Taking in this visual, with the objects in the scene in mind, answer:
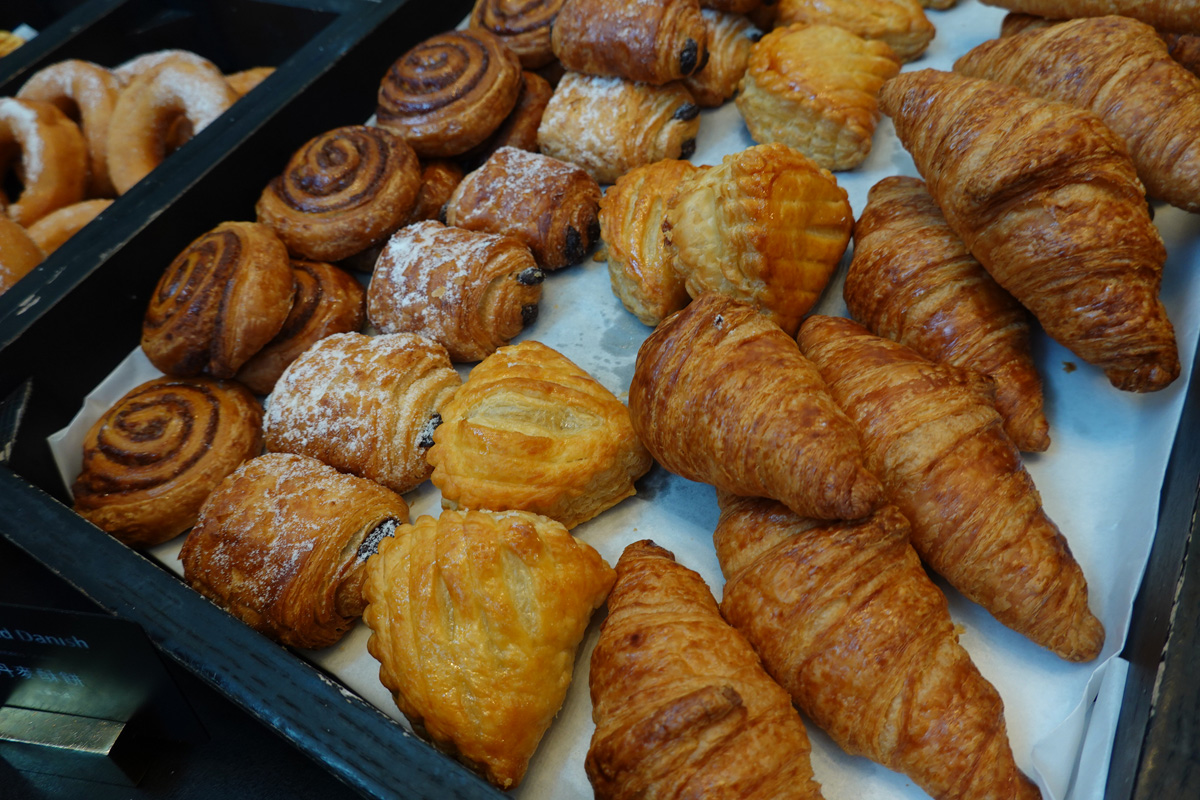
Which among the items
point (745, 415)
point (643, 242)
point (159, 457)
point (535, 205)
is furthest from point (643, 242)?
point (159, 457)

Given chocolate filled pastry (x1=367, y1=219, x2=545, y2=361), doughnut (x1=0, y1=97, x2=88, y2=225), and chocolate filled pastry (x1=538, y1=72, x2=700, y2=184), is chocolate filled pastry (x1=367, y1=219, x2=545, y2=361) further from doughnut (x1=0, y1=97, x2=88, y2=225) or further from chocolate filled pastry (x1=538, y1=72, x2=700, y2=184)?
doughnut (x1=0, y1=97, x2=88, y2=225)

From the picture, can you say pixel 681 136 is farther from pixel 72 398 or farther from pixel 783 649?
pixel 72 398

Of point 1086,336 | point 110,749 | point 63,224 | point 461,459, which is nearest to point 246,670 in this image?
point 110,749

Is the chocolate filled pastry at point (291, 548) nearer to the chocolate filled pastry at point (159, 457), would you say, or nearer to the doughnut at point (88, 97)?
the chocolate filled pastry at point (159, 457)

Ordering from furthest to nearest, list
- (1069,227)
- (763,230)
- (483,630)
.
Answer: (763,230) < (1069,227) < (483,630)

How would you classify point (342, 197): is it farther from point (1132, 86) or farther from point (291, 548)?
point (1132, 86)
